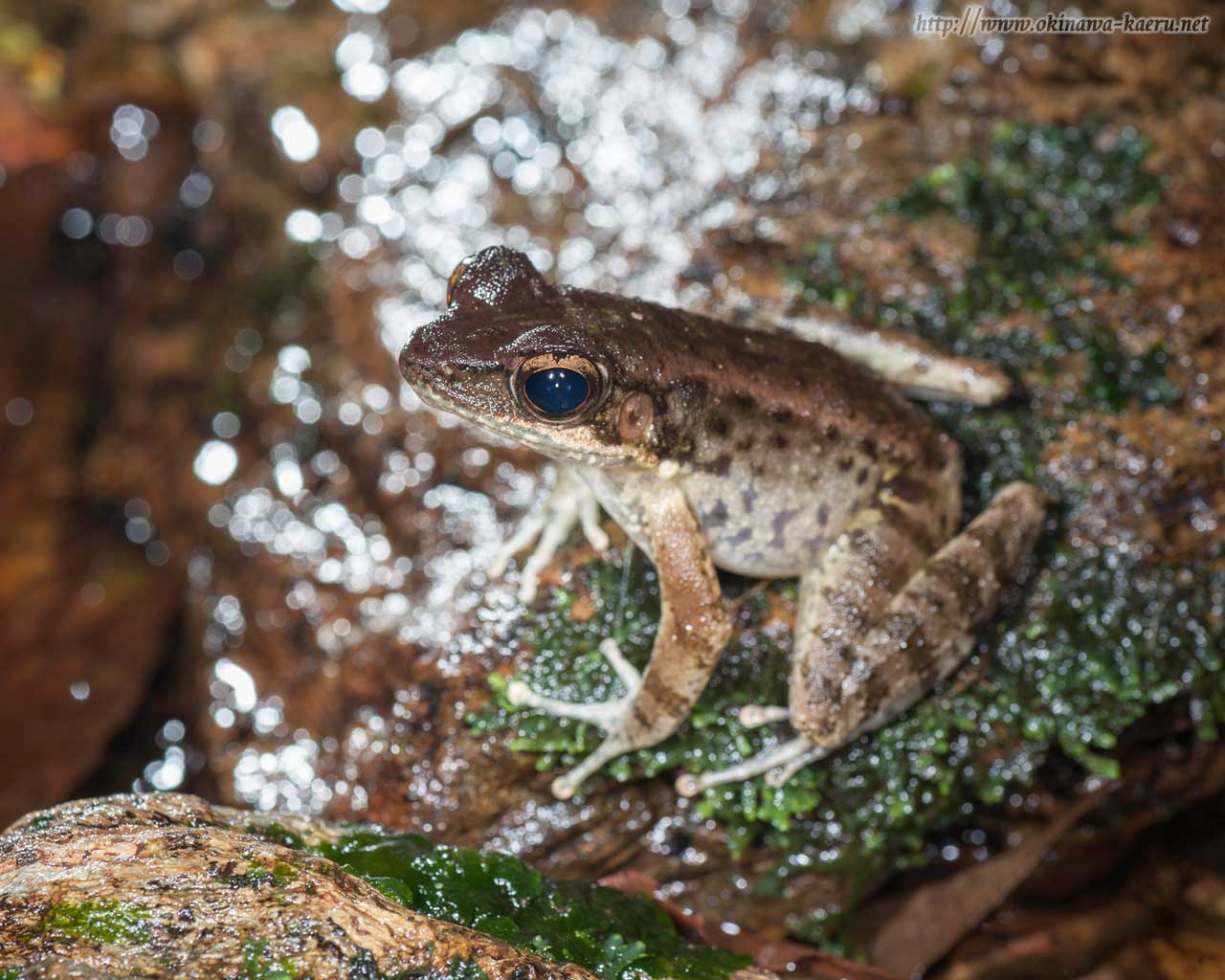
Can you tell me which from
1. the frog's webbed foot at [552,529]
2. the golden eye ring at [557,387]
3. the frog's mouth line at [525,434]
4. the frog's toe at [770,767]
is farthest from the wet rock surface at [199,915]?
the frog's webbed foot at [552,529]

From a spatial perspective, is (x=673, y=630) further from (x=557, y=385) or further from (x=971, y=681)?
(x=971, y=681)

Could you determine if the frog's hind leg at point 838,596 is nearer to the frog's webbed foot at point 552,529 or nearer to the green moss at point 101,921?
the frog's webbed foot at point 552,529

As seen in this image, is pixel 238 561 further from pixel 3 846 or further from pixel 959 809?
pixel 959 809

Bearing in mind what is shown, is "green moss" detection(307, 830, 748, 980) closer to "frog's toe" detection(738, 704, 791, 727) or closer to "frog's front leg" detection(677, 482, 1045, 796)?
"frog's front leg" detection(677, 482, 1045, 796)

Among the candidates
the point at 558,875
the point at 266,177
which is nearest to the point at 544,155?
the point at 266,177

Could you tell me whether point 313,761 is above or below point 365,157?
below

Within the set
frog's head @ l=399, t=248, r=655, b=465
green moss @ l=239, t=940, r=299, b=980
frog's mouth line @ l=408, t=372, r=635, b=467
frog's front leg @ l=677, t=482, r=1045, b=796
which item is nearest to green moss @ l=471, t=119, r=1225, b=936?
frog's front leg @ l=677, t=482, r=1045, b=796
